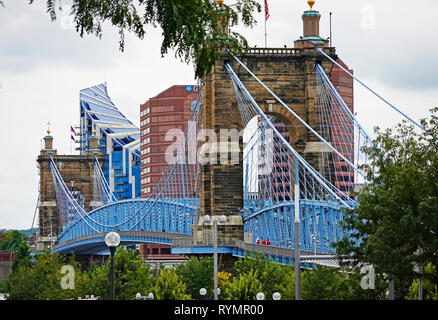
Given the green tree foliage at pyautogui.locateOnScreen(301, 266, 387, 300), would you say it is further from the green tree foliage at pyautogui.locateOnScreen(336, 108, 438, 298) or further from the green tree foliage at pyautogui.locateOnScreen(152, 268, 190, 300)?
the green tree foliage at pyautogui.locateOnScreen(152, 268, 190, 300)

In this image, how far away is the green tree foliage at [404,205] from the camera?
39500 millimetres

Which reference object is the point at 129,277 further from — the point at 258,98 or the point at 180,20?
the point at 180,20

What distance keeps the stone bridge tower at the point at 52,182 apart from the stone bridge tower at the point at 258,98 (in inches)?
3491

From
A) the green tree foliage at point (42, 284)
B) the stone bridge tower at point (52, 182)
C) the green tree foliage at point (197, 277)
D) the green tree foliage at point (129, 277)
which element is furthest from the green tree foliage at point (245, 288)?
the stone bridge tower at point (52, 182)

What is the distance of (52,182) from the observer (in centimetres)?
17750

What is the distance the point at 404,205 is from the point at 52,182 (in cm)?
14053

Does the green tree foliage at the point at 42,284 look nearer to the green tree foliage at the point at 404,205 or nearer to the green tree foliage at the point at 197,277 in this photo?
the green tree foliage at the point at 197,277

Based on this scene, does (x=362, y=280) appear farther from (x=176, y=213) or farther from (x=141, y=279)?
(x=176, y=213)

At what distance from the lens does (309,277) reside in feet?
195

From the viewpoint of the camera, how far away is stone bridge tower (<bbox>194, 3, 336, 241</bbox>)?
85750 mm

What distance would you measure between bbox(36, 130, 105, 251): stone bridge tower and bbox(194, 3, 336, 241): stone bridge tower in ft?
291

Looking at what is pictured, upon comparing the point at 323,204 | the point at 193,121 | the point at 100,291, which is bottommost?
the point at 100,291

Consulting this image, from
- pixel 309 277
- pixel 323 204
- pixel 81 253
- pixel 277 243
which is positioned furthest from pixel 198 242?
pixel 81 253

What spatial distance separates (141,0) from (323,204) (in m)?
A: 44.0
